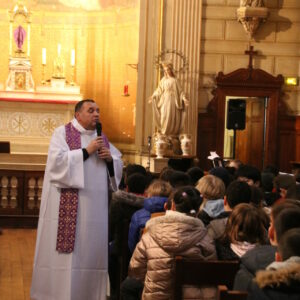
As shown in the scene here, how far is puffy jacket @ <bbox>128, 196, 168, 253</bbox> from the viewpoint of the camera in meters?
5.44

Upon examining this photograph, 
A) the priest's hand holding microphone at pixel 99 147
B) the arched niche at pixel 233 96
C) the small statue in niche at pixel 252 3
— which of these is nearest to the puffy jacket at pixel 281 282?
the priest's hand holding microphone at pixel 99 147

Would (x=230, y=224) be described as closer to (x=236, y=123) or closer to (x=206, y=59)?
(x=236, y=123)

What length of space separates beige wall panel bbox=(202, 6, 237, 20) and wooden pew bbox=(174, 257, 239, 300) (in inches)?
424

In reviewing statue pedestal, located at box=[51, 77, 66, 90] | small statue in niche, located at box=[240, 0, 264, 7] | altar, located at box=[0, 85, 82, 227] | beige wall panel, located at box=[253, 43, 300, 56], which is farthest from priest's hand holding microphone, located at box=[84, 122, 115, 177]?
beige wall panel, located at box=[253, 43, 300, 56]

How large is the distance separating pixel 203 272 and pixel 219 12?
10.9 meters

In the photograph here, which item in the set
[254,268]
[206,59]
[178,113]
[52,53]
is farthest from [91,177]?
[52,53]

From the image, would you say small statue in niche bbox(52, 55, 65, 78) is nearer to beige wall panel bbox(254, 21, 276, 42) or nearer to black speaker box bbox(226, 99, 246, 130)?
black speaker box bbox(226, 99, 246, 130)

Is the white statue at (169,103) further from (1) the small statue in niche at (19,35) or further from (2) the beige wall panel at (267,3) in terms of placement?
(1) the small statue in niche at (19,35)

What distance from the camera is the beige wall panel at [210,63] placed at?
14.4 meters

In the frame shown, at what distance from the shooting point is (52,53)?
614 inches

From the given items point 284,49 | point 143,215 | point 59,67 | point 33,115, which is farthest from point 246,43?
point 143,215

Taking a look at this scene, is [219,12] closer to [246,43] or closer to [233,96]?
[246,43]

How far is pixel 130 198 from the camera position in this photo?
5992 mm

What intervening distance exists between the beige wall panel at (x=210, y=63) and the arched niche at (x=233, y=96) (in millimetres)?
183
